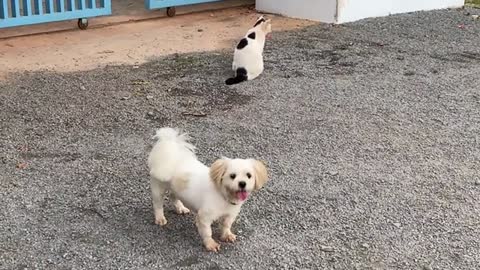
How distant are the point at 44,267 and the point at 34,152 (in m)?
1.30

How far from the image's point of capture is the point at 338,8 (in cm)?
750

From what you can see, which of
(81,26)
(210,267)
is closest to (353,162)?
(210,267)

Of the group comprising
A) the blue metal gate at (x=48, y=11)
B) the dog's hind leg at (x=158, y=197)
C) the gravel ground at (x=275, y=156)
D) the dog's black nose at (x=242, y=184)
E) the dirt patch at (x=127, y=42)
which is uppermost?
the dog's black nose at (x=242, y=184)

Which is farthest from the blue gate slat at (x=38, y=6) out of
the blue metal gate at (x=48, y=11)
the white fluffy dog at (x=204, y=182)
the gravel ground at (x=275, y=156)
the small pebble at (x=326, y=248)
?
the small pebble at (x=326, y=248)

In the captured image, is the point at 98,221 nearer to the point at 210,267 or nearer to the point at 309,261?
the point at 210,267

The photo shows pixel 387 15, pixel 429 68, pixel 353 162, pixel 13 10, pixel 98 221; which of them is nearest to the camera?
pixel 98 221

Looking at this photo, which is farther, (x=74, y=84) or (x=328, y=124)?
(x=74, y=84)

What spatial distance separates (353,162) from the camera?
4.10 m

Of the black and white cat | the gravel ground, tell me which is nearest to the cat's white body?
the black and white cat

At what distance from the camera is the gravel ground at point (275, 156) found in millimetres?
3145

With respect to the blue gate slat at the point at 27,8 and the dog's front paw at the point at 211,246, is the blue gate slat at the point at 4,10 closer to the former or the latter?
the blue gate slat at the point at 27,8

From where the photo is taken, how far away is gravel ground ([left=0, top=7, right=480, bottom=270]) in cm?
314

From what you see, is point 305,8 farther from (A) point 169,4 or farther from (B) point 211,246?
(B) point 211,246

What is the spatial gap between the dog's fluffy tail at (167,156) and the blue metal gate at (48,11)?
3902 millimetres
